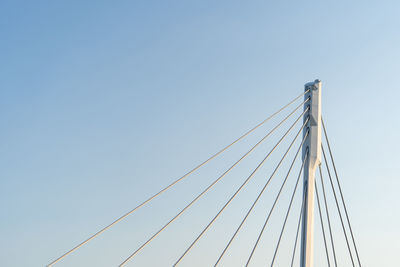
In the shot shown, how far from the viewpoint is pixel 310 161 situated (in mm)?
14242

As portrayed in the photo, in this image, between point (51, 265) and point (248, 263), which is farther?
point (248, 263)

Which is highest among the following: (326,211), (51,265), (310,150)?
(310,150)

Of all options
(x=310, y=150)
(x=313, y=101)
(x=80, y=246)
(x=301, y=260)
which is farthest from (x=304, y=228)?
(x=80, y=246)

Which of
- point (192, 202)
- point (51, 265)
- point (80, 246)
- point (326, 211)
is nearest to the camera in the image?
point (51, 265)

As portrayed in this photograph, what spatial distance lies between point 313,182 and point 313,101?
6.93 ft

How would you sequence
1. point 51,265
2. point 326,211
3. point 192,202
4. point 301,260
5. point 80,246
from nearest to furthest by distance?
point 51,265
point 80,246
point 301,260
point 192,202
point 326,211

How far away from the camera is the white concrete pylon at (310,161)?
520 inches

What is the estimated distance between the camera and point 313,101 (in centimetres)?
1480

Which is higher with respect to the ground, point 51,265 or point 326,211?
point 326,211

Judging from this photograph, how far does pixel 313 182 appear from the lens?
1413cm

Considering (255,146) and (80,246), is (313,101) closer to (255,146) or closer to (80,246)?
(255,146)

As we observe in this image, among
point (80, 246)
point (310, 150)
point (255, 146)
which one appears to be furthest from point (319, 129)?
point (80, 246)

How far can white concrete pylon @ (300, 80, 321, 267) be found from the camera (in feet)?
43.3

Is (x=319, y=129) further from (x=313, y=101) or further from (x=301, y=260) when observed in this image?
(x=301, y=260)
